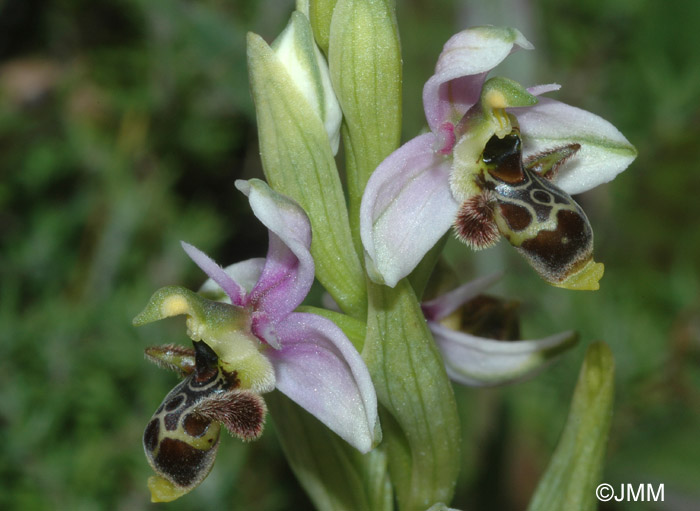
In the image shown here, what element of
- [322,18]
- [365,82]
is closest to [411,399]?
[365,82]

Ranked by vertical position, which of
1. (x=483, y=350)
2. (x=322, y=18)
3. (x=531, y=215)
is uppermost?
(x=322, y=18)

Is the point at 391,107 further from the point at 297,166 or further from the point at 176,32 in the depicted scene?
the point at 176,32

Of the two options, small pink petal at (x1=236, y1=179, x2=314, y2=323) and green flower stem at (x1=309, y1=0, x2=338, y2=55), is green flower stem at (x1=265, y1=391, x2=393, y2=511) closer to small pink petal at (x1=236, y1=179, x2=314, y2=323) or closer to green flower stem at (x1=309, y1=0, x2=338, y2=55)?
small pink petal at (x1=236, y1=179, x2=314, y2=323)

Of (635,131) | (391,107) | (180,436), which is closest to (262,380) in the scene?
(180,436)

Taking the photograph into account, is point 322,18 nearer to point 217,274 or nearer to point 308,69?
point 308,69

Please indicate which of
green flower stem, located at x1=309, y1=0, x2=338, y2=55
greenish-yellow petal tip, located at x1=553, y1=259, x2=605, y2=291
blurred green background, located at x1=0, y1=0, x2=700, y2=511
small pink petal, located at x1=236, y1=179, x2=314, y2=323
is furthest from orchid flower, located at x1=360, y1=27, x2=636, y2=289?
blurred green background, located at x1=0, y1=0, x2=700, y2=511

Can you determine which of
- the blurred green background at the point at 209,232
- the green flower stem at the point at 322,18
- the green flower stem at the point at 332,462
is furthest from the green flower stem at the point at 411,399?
the blurred green background at the point at 209,232
